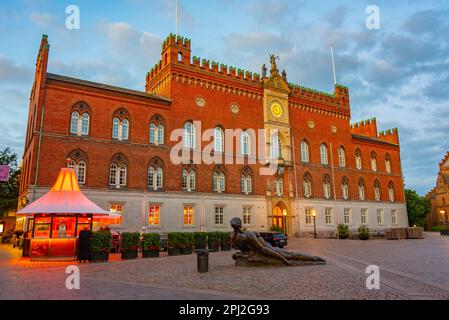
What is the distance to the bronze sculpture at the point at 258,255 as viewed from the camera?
1484 cm

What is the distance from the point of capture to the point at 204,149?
3438cm

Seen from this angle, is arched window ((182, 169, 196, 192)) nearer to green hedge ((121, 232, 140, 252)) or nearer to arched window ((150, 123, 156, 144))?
arched window ((150, 123, 156, 144))

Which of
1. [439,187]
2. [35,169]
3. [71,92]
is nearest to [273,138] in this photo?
[71,92]

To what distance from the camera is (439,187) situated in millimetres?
77938

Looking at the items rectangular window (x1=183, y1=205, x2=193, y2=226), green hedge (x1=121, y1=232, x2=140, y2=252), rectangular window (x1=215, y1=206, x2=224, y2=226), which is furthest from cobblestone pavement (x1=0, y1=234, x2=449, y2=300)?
rectangular window (x1=215, y1=206, x2=224, y2=226)

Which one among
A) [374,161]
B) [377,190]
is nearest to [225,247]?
[377,190]

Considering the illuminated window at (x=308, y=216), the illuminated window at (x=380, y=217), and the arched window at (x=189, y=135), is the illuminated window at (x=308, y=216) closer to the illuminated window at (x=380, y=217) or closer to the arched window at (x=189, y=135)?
the illuminated window at (x=380, y=217)

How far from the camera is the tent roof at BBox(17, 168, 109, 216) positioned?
61.8ft

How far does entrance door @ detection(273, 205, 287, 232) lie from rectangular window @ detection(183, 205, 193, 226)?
34.6ft

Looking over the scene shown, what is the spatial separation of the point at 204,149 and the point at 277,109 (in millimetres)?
11778

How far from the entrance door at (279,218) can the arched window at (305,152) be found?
7.20 m

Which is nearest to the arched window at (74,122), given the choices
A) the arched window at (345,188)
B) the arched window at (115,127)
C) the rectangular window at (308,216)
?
the arched window at (115,127)
